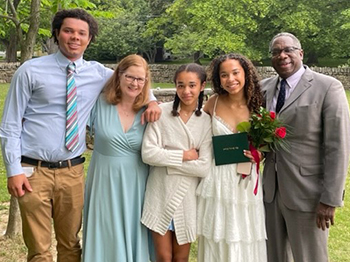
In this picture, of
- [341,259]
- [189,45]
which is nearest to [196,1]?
[189,45]

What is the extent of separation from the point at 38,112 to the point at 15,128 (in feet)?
0.61

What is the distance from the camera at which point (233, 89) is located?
3.01 meters

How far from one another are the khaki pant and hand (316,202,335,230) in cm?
174

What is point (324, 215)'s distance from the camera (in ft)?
9.59

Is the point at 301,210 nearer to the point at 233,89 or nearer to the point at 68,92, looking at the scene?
the point at 233,89

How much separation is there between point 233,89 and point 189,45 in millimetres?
19592

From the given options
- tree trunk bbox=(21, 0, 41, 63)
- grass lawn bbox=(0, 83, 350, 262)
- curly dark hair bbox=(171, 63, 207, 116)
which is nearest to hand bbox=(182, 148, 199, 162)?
curly dark hair bbox=(171, 63, 207, 116)

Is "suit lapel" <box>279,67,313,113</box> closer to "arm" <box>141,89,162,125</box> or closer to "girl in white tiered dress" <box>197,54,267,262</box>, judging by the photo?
A: "girl in white tiered dress" <box>197,54,267,262</box>

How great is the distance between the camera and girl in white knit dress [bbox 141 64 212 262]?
2982 millimetres

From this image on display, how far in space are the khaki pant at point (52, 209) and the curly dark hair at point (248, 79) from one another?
1221 millimetres

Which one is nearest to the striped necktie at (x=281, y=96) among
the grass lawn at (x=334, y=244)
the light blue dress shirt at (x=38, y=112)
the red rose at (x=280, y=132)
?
the red rose at (x=280, y=132)

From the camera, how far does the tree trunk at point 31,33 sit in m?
4.39

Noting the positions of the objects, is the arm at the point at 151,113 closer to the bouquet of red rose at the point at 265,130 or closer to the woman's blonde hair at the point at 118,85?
the woman's blonde hair at the point at 118,85

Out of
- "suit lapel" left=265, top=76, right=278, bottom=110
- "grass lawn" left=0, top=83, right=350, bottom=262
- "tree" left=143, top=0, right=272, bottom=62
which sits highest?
"tree" left=143, top=0, right=272, bottom=62
